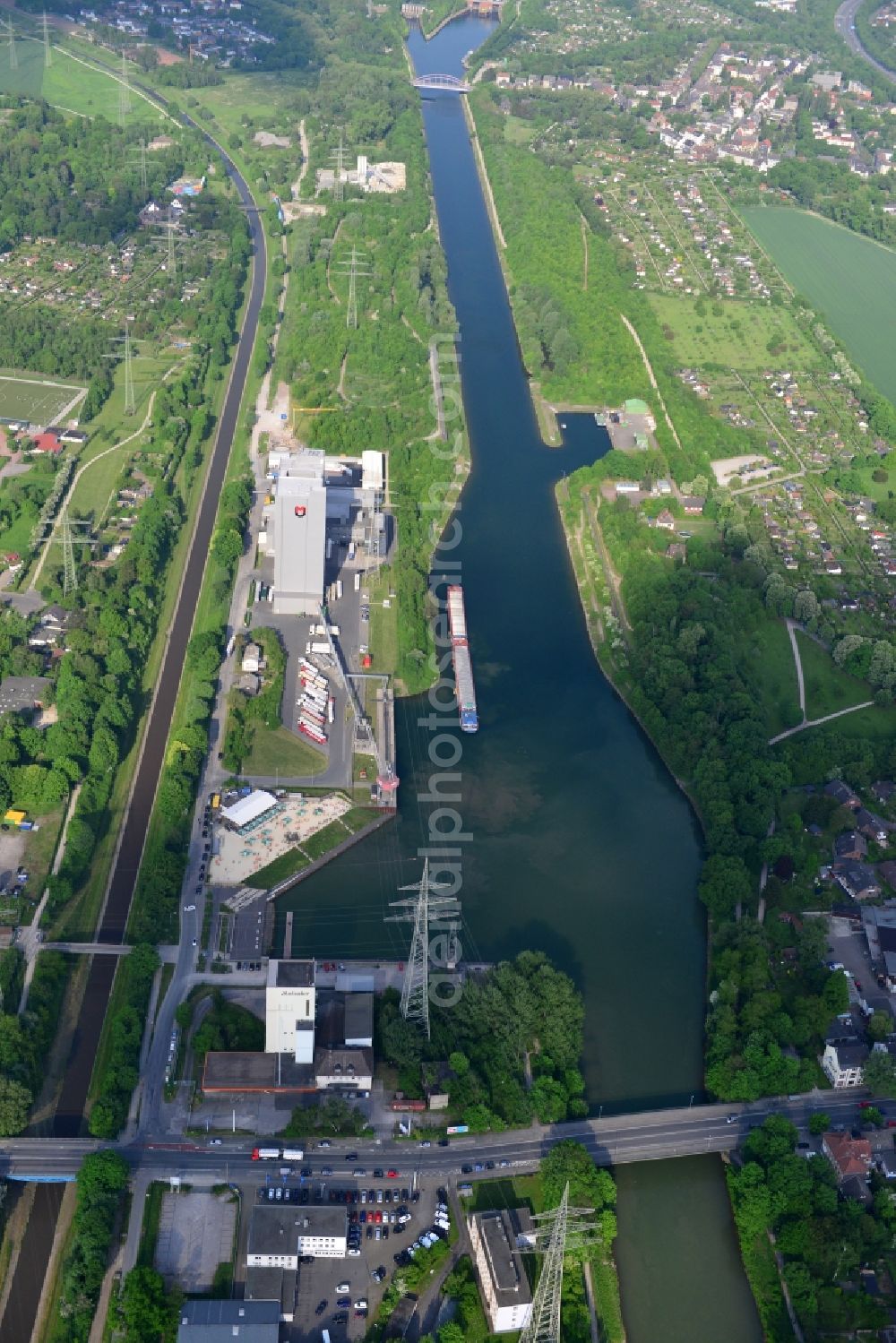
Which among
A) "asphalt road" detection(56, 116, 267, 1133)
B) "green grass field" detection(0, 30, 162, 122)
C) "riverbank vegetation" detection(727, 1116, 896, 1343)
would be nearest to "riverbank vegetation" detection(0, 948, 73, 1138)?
"asphalt road" detection(56, 116, 267, 1133)

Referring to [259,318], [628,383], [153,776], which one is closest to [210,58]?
[259,318]

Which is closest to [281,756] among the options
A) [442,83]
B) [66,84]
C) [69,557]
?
[69,557]

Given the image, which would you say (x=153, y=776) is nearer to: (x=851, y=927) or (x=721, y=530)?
(x=851, y=927)

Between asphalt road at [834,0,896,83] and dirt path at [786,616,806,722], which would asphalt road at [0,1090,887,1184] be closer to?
dirt path at [786,616,806,722]

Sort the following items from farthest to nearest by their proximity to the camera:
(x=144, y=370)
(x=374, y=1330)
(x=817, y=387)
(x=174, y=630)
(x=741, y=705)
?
(x=817, y=387) < (x=144, y=370) < (x=174, y=630) < (x=741, y=705) < (x=374, y=1330)

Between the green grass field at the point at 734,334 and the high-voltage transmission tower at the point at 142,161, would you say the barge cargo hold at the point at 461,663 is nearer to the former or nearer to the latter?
the green grass field at the point at 734,334

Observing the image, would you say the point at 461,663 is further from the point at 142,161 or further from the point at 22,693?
the point at 142,161

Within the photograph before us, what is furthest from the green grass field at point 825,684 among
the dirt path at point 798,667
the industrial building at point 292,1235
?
the industrial building at point 292,1235
